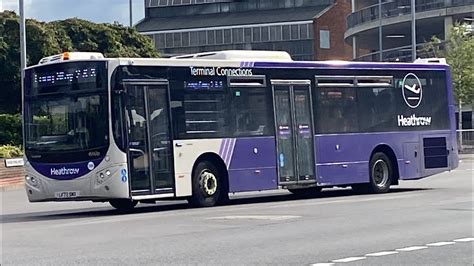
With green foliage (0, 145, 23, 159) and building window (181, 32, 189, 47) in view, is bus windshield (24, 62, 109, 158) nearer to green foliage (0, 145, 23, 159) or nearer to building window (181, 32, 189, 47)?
green foliage (0, 145, 23, 159)

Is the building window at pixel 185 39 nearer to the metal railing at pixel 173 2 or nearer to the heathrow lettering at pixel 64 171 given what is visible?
the metal railing at pixel 173 2

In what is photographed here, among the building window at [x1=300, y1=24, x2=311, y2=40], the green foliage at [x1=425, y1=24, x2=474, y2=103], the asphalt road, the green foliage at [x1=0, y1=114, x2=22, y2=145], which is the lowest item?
the asphalt road

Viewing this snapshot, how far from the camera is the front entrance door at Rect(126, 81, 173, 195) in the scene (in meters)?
20.9

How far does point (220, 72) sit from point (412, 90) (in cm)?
615

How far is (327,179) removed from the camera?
24453mm

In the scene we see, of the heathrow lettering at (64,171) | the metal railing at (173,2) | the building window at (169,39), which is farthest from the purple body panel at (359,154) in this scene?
the metal railing at (173,2)

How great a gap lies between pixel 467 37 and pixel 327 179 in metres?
37.5

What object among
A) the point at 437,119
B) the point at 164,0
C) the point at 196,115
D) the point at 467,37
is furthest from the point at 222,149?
the point at 164,0

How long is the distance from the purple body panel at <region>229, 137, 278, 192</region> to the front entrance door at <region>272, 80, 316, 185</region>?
10.2 inches

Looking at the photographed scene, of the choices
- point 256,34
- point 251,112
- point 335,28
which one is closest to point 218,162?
point 251,112

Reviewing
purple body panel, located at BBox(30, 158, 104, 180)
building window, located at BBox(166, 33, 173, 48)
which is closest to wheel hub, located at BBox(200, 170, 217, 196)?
purple body panel, located at BBox(30, 158, 104, 180)

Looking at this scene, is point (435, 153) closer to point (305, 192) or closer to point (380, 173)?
point (380, 173)

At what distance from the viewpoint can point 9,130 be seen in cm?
4119

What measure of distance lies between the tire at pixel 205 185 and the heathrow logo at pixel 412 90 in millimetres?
6268
